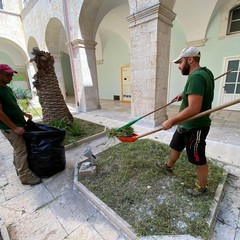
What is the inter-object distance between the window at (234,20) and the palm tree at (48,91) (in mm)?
6006

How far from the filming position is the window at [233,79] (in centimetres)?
532

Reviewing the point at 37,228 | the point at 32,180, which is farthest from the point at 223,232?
the point at 32,180

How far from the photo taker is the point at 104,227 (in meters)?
1.41

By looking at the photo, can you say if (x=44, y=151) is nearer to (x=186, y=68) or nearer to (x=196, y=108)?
(x=196, y=108)

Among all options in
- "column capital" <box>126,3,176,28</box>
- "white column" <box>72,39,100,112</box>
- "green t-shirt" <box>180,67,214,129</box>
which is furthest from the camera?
"white column" <box>72,39,100,112</box>

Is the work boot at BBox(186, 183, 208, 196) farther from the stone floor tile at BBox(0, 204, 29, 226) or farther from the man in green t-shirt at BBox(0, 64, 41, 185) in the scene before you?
the man in green t-shirt at BBox(0, 64, 41, 185)

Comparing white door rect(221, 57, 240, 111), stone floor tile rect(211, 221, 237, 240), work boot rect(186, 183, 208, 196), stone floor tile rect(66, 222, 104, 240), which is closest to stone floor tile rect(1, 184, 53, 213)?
stone floor tile rect(66, 222, 104, 240)

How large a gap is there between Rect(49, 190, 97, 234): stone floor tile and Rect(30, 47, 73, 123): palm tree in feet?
7.65

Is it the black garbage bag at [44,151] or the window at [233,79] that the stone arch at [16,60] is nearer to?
the black garbage bag at [44,151]

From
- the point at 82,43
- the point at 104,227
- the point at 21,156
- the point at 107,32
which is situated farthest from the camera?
the point at 107,32

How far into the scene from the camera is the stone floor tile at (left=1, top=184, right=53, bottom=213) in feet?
5.43

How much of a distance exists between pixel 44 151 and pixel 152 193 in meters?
1.47

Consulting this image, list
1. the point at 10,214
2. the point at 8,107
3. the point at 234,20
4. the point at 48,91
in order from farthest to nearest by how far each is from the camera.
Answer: the point at 234,20
the point at 48,91
the point at 8,107
the point at 10,214

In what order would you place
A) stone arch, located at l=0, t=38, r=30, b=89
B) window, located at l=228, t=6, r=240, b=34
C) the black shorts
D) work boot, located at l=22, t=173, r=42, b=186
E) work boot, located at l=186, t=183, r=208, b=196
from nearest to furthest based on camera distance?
the black shorts → work boot, located at l=186, t=183, r=208, b=196 → work boot, located at l=22, t=173, r=42, b=186 → window, located at l=228, t=6, r=240, b=34 → stone arch, located at l=0, t=38, r=30, b=89
